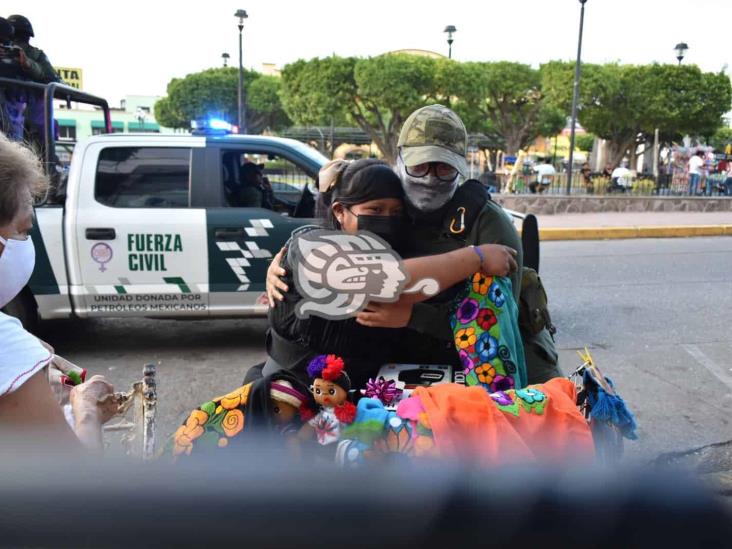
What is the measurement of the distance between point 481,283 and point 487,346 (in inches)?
A: 7.3

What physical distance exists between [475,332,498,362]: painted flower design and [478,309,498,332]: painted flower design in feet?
0.08

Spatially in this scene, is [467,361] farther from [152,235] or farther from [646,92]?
[646,92]

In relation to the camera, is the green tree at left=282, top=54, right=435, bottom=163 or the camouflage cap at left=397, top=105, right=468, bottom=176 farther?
the green tree at left=282, top=54, right=435, bottom=163

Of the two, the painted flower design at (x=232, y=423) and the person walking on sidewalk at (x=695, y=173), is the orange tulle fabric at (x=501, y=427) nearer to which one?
the painted flower design at (x=232, y=423)

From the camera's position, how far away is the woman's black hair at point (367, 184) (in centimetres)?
189

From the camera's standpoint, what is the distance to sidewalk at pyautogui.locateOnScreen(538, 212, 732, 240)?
40.9 feet

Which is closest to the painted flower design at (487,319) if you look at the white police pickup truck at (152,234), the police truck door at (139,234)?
the white police pickup truck at (152,234)

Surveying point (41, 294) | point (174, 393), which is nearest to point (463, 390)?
point (174, 393)

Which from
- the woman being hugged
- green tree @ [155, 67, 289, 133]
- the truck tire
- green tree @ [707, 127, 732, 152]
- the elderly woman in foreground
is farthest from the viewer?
green tree @ [707, 127, 732, 152]

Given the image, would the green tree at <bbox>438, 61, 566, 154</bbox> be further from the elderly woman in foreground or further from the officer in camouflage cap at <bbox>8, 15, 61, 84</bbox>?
the elderly woman in foreground

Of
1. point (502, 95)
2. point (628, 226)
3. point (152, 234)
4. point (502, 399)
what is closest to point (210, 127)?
point (152, 234)

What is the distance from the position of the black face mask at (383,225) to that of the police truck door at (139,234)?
3.38 metres

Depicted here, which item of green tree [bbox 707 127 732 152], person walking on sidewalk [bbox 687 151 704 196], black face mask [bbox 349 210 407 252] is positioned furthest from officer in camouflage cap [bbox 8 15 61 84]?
green tree [bbox 707 127 732 152]

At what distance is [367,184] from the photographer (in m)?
1.89
